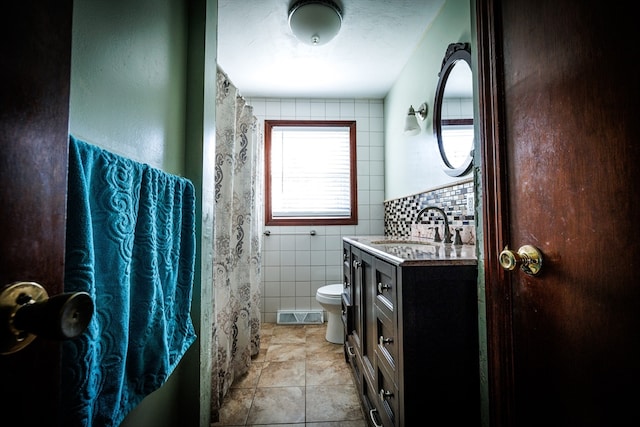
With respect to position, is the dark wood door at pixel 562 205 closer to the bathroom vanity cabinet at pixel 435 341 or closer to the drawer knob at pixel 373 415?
the bathroom vanity cabinet at pixel 435 341

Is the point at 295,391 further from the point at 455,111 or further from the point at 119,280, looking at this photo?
the point at 455,111

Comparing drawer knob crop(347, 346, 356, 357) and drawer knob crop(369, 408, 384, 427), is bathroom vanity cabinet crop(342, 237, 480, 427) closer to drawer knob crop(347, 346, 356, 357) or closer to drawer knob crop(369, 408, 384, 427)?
drawer knob crop(369, 408, 384, 427)

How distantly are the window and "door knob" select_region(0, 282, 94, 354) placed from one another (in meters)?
2.76

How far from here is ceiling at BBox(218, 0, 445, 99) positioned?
1.83m

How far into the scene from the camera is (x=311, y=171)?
10.2ft

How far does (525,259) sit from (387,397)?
2.48 feet

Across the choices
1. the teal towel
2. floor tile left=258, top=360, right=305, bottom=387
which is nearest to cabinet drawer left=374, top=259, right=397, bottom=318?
the teal towel

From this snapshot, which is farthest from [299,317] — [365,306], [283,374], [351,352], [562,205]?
[562,205]

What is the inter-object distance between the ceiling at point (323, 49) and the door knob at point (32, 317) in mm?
2039

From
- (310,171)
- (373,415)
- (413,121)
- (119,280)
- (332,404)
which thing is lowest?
(332,404)

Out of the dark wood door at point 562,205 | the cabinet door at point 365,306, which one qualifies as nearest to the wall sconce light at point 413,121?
the cabinet door at point 365,306

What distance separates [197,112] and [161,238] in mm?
631

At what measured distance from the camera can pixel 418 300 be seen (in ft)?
3.13

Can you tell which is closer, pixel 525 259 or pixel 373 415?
pixel 525 259
